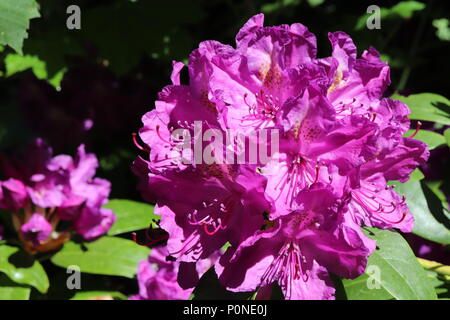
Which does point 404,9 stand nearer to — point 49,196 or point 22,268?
point 49,196

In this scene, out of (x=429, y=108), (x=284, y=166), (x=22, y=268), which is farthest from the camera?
(x=22, y=268)

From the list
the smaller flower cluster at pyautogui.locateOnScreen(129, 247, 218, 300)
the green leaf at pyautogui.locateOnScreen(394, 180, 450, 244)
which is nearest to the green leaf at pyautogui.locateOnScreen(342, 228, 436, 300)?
the green leaf at pyautogui.locateOnScreen(394, 180, 450, 244)

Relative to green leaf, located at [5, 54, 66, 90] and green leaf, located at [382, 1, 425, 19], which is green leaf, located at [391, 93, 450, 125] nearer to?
green leaf, located at [382, 1, 425, 19]

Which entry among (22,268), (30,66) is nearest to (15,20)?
(30,66)

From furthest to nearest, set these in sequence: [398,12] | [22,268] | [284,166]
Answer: [398,12]
[22,268]
[284,166]

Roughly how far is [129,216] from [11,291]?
1.39 ft

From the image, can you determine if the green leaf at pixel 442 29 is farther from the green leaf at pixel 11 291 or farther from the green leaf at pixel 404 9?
the green leaf at pixel 11 291

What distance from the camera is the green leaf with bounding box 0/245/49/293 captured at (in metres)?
1.62

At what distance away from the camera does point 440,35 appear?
1866 millimetres

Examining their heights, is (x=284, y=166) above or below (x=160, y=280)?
above

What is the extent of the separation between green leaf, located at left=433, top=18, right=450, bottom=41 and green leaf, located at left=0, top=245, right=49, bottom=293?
135 cm

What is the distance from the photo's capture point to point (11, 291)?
5.23 ft

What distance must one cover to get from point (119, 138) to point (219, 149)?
1.43 m

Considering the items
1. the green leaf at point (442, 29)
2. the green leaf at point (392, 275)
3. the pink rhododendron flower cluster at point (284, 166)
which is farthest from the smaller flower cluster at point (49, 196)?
the green leaf at point (442, 29)
